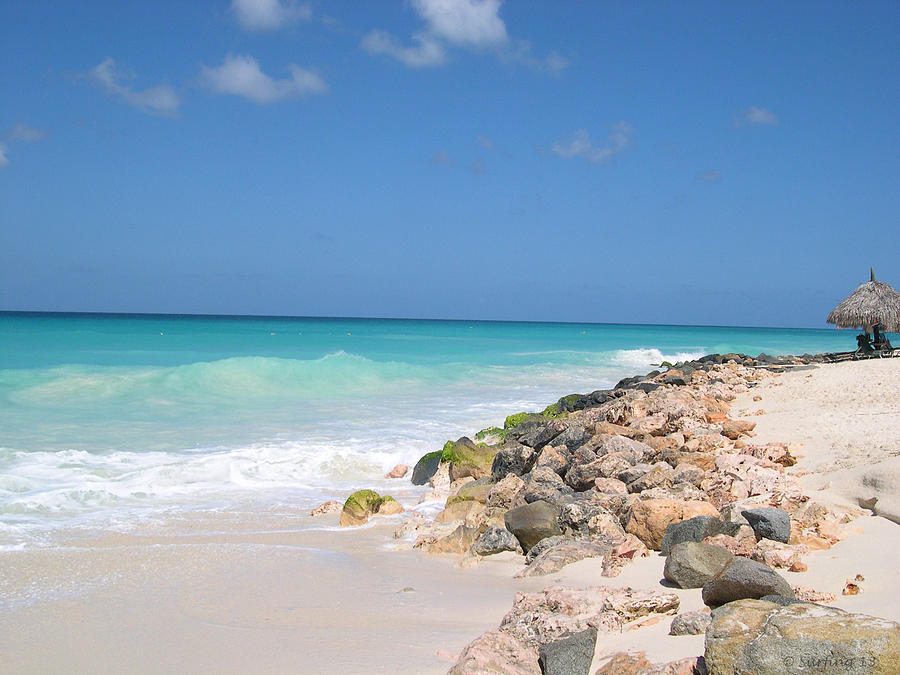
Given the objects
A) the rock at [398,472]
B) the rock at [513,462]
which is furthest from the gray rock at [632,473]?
the rock at [398,472]

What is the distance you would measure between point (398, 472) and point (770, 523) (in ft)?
19.3

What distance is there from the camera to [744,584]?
3324mm

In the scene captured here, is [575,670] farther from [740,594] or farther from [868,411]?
[868,411]

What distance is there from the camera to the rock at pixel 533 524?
5590mm

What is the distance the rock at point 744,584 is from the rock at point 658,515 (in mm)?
1323

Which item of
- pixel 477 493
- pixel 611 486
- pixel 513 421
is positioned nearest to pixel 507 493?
pixel 477 493

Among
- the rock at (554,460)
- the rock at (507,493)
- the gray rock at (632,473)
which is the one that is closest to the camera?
the gray rock at (632,473)

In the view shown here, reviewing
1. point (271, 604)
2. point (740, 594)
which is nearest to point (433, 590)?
point (271, 604)

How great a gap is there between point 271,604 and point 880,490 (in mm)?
4275

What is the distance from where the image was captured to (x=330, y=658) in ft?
11.9

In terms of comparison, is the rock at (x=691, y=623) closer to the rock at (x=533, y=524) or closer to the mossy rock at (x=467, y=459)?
the rock at (x=533, y=524)

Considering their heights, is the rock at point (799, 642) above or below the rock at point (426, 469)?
above

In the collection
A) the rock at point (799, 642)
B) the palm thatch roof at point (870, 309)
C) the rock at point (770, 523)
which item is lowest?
the rock at point (770, 523)

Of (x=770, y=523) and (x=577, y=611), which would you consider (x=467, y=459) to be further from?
(x=577, y=611)
